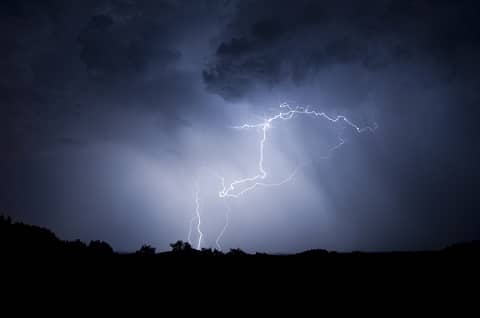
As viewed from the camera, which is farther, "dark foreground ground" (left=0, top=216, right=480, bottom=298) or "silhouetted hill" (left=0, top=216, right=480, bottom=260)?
"silhouetted hill" (left=0, top=216, right=480, bottom=260)

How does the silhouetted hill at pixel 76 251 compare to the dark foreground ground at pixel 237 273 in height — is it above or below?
above

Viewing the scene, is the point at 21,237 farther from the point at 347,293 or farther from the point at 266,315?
the point at 347,293

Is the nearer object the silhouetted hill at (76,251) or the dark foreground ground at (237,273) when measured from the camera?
the dark foreground ground at (237,273)

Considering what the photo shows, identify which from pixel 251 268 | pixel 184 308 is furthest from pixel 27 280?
pixel 251 268

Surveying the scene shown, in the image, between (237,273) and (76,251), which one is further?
(76,251)

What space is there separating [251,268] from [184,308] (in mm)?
2834

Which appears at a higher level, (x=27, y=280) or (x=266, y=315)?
(x=27, y=280)

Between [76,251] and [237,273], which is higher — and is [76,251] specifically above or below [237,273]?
above

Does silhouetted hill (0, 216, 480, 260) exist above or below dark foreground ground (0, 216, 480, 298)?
above

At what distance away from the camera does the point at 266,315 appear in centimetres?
680

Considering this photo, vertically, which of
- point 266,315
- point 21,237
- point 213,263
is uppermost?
point 21,237

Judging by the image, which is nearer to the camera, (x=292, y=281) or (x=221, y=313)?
(x=221, y=313)

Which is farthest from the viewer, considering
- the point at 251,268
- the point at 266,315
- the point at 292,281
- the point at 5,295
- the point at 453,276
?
the point at 251,268

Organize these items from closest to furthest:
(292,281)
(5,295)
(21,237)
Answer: (5,295) < (292,281) < (21,237)
